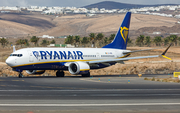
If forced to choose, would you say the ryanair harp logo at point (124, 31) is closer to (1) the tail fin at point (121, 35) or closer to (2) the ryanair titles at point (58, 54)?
(1) the tail fin at point (121, 35)

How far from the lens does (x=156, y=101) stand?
1962cm

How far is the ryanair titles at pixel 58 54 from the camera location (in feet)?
139

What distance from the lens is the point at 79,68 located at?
43.5m

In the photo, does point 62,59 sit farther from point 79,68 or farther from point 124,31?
point 124,31

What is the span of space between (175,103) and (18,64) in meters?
26.8

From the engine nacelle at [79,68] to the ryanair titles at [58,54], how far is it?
1623 millimetres

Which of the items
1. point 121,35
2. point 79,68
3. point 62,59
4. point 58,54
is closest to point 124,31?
point 121,35

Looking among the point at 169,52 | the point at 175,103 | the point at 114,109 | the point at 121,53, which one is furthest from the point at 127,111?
the point at 169,52

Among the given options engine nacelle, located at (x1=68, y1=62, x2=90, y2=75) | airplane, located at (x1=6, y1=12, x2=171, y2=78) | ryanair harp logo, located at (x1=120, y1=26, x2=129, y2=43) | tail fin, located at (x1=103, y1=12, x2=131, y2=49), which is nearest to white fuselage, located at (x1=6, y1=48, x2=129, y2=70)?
airplane, located at (x1=6, y1=12, x2=171, y2=78)

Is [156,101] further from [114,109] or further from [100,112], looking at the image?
[100,112]

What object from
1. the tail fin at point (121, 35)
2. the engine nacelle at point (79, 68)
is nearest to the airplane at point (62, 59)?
the engine nacelle at point (79, 68)

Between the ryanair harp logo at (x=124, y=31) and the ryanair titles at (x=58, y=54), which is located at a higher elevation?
the ryanair harp logo at (x=124, y=31)

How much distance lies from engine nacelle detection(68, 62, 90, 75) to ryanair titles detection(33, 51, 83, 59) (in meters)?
1.62

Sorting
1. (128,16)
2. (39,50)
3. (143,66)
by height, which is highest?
(128,16)
